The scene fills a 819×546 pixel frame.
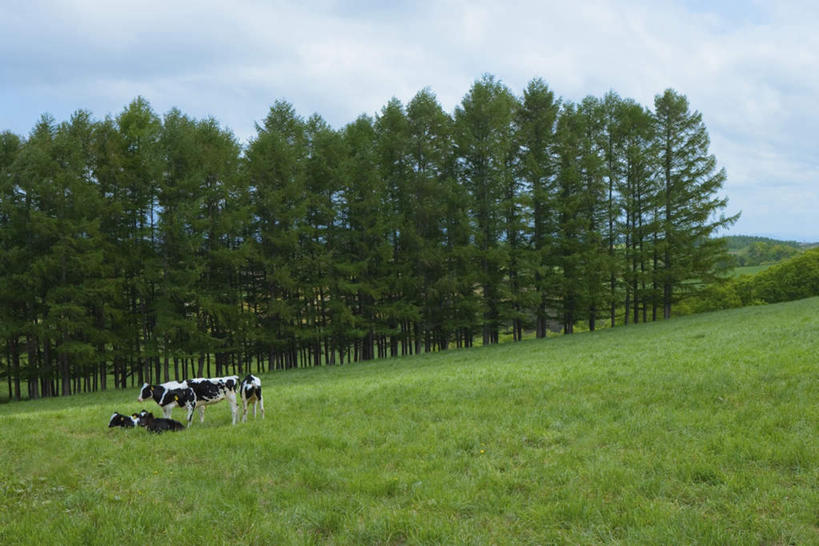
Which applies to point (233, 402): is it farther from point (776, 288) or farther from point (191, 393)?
point (776, 288)

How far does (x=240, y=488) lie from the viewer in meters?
6.04

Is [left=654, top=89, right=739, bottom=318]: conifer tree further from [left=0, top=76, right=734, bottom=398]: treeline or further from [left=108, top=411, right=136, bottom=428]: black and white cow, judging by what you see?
[left=108, top=411, right=136, bottom=428]: black and white cow

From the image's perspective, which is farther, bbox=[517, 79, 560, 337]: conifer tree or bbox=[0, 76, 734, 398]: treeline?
bbox=[517, 79, 560, 337]: conifer tree

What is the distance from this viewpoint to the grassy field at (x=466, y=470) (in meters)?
4.66

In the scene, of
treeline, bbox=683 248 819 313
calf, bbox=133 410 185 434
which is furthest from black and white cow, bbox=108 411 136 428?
treeline, bbox=683 248 819 313

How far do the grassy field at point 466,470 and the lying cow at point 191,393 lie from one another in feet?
1.91

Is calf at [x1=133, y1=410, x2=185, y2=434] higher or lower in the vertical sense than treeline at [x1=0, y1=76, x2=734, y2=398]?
A: lower

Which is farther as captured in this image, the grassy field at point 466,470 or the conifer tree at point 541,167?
the conifer tree at point 541,167

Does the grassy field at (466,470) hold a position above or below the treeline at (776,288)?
below

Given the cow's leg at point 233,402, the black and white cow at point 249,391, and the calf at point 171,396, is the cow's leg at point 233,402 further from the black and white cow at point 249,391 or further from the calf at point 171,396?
the calf at point 171,396

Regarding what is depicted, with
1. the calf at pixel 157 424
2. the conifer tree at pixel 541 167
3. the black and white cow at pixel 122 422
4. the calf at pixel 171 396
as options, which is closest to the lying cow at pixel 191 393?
the calf at pixel 171 396

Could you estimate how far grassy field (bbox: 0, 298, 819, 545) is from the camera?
4.66 m

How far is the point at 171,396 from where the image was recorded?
988 centimetres

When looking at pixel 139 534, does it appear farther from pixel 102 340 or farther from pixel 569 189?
pixel 569 189
